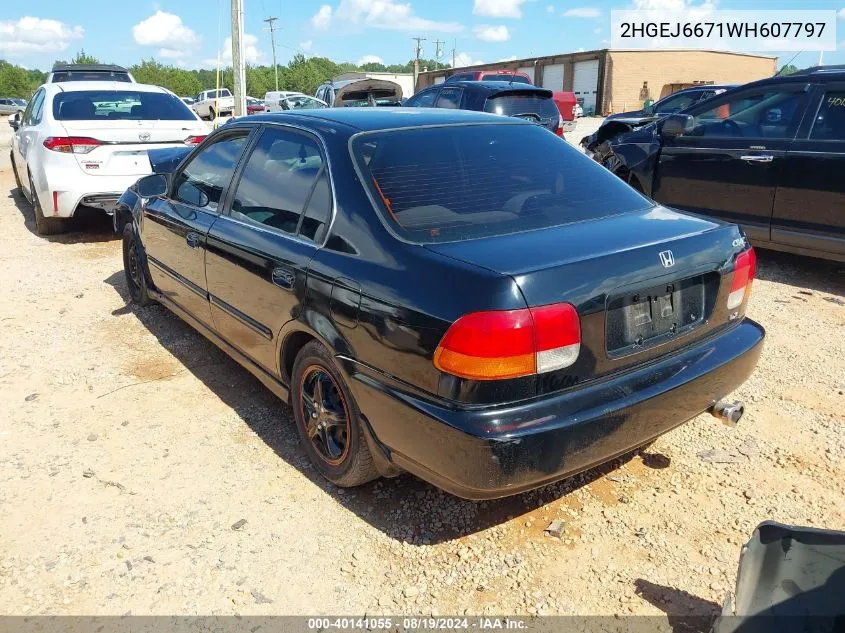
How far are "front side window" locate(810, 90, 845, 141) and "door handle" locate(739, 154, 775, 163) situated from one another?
339 millimetres

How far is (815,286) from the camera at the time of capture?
230 inches

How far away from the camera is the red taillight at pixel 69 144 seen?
6980 mm

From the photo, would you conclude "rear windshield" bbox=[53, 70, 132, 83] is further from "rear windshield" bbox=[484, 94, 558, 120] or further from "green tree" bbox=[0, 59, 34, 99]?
"green tree" bbox=[0, 59, 34, 99]

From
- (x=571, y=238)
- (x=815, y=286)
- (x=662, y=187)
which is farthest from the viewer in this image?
(x=662, y=187)

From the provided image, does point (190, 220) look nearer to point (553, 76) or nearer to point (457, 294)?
point (457, 294)

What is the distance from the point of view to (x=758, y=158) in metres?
5.89

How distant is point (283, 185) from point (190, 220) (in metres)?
1.03

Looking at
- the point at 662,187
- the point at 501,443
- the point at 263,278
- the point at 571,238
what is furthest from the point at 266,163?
the point at 662,187

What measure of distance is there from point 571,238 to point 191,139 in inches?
247

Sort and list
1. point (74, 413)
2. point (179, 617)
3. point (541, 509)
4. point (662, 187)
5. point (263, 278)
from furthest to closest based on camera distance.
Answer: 1. point (662, 187)
2. point (74, 413)
3. point (263, 278)
4. point (541, 509)
5. point (179, 617)

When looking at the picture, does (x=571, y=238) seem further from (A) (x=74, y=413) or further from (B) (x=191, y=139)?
(B) (x=191, y=139)

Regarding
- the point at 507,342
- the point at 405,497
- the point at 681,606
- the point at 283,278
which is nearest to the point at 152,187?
the point at 283,278

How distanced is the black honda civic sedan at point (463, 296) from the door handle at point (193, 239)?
19cm

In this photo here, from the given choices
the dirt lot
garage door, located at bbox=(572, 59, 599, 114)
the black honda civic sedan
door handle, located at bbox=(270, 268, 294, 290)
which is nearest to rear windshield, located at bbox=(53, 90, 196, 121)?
the dirt lot
